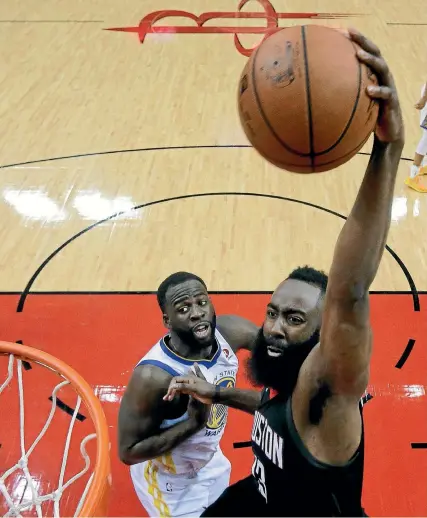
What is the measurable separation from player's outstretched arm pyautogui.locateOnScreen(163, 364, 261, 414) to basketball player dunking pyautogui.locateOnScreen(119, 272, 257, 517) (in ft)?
0.41

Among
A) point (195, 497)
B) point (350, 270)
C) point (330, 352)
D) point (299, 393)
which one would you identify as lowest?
point (195, 497)

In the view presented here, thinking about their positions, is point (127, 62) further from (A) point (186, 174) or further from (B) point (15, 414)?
(B) point (15, 414)

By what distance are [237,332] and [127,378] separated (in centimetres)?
127

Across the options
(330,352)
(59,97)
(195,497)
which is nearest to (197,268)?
(195,497)

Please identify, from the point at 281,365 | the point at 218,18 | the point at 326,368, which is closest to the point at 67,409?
the point at 281,365

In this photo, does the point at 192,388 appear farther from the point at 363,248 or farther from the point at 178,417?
the point at 363,248

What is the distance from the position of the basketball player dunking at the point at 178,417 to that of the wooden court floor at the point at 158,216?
0.59m

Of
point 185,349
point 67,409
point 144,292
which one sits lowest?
point 67,409

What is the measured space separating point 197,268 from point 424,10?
27.0 ft

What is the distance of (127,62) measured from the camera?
870 cm

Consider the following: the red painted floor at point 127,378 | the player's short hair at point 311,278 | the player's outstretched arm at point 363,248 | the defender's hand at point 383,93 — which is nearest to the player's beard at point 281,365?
the player's short hair at point 311,278

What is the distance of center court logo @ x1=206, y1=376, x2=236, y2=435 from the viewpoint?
8.43 ft

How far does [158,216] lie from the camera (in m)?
5.52

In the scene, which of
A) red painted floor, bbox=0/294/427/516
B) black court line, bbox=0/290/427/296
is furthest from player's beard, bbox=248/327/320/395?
black court line, bbox=0/290/427/296
